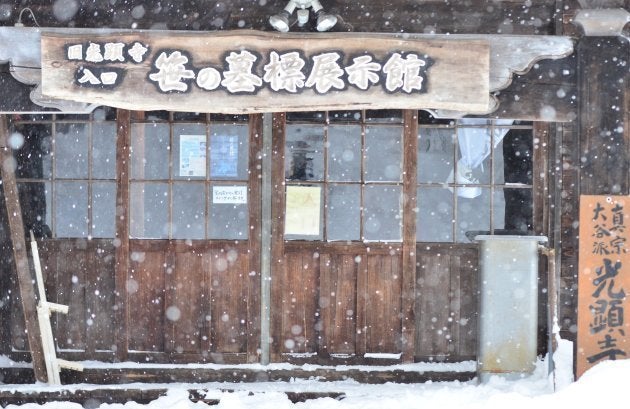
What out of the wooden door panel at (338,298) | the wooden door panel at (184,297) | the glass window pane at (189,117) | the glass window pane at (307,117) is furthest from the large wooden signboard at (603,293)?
the glass window pane at (189,117)

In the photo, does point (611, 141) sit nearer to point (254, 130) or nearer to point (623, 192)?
point (623, 192)

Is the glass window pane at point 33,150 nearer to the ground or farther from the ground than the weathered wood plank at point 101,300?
farther from the ground

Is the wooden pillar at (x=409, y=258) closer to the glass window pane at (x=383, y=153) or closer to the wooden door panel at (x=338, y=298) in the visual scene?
the glass window pane at (x=383, y=153)

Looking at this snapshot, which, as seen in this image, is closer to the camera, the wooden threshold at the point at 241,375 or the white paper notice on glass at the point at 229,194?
the wooden threshold at the point at 241,375

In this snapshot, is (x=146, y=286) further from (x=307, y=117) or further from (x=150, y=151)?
(x=307, y=117)

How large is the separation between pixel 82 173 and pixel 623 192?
18.5 feet

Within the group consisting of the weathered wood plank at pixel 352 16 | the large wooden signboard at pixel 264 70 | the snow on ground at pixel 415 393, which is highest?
the weathered wood plank at pixel 352 16

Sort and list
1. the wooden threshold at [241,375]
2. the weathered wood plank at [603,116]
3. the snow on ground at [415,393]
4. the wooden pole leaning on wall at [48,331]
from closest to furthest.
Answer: the snow on ground at [415,393] → the weathered wood plank at [603,116] → the wooden pole leaning on wall at [48,331] → the wooden threshold at [241,375]

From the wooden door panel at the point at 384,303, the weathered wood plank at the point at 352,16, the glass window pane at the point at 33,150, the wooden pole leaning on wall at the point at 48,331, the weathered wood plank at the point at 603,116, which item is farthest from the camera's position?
the glass window pane at the point at 33,150

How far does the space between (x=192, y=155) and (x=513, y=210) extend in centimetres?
360

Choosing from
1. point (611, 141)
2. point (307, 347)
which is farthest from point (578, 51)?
point (307, 347)

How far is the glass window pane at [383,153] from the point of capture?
7.44 meters

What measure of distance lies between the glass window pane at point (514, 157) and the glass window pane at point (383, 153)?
109 centimetres

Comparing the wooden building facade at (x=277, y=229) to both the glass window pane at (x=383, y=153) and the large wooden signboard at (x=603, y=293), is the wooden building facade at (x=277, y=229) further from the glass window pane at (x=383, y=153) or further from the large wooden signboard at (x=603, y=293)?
the large wooden signboard at (x=603, y=293)
